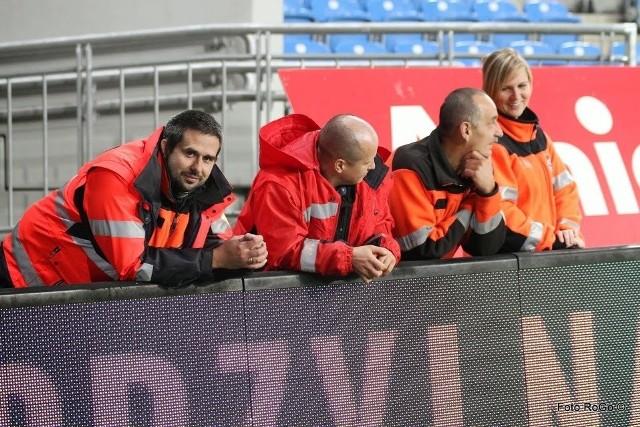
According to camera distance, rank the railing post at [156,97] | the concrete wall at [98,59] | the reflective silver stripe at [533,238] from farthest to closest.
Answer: the concrete wall at [98,59], the railing post at [156,97], the reflective silver stripe at [533,238]

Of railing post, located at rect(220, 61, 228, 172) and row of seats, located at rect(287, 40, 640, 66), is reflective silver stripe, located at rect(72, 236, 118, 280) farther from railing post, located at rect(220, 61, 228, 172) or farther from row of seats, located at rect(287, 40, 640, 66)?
row of seats, located at rect(287, 40, 640, 66)

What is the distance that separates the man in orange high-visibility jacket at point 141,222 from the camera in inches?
155

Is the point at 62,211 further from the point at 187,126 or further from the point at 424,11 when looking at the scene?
the point at 424,11

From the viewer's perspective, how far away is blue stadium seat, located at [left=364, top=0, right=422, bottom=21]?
535 inches

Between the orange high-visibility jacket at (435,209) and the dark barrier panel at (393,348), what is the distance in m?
0.66

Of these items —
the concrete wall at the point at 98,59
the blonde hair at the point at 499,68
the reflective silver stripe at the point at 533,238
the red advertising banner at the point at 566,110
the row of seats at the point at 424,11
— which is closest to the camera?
the reflective silver stripe at the point at 533,238

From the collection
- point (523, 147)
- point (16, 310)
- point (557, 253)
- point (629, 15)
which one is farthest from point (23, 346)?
point (629, 15)

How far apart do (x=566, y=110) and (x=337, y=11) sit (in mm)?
5953

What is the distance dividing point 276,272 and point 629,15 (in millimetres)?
12539

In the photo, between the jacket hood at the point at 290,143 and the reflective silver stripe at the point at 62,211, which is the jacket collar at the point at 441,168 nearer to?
the jacket hood at the point at 290,143

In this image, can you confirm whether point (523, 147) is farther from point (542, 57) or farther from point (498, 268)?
point (542, 57)

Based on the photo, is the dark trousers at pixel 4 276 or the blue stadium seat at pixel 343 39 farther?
the blue stadium seat at pixel 343 39

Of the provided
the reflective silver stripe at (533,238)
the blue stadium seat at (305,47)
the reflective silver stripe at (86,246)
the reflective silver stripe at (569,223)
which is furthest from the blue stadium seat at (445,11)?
the reflective silver stripe at (86,246)

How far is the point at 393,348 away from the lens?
13.3 ft
